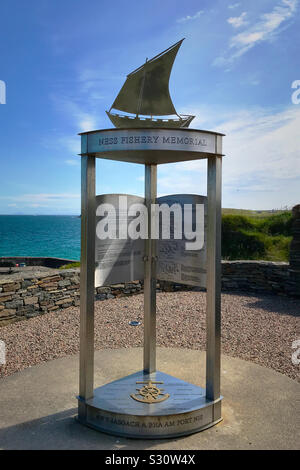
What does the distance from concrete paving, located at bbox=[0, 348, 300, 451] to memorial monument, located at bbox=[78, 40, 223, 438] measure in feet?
0.61

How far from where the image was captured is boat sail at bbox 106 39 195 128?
12.2ft

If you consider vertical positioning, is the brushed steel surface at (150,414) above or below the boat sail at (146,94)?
below

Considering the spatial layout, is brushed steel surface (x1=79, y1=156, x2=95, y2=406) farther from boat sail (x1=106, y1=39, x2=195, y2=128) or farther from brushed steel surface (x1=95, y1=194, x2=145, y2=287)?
boat sail (x1=106, y1=39, x2=195, y2=128)

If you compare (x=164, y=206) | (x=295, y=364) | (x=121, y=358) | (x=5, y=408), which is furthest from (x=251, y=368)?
(x=5, y=408)

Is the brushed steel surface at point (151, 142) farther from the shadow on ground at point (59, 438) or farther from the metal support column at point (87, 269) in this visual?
the shadow on ground at point (59, 438)

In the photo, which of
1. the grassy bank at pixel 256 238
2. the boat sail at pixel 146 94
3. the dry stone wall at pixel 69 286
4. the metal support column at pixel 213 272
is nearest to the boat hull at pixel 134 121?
the boat sail at pixel 146 94

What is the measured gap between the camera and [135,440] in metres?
3.30

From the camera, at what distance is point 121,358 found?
5.20 metres

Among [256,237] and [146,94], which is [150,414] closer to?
[146,94]

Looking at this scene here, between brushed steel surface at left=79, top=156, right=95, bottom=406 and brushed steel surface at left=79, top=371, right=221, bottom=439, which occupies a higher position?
brushed steel surface at left=79, top=156, right=95, bottom=406

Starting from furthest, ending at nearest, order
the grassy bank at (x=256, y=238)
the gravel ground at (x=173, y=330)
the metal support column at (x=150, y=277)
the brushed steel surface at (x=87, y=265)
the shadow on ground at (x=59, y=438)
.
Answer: the grassy bank at (x=256, y=238), the gravel ground at (x=173, y=330), the metal support column at (x=150, y=277), the brushed steel surface at (x=87, y=265), the shadow on ground at (x=59, y=438)

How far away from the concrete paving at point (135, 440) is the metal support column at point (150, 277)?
45 centimetres

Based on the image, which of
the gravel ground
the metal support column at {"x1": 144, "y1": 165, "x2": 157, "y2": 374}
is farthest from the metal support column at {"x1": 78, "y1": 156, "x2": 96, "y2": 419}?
the gravel ground

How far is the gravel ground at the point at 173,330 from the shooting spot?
5531 mm
